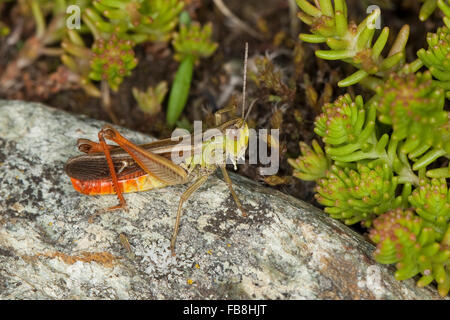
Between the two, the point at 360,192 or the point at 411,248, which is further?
the point at 360,192

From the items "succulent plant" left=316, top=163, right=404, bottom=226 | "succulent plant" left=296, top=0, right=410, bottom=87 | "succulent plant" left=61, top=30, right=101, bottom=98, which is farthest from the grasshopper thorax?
"succulent plant" left=61, top=30, right=101, bottom=98

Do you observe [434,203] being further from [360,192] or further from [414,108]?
[414,108]

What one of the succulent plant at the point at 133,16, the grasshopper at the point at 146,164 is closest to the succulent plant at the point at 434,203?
the grasshopper at the point at 146,164

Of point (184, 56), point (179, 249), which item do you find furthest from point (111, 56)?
point (179, 249)

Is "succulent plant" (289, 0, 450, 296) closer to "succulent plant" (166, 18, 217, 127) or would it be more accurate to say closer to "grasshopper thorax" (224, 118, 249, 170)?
"grasshopper thorax" (224, 118, 249, 170)
